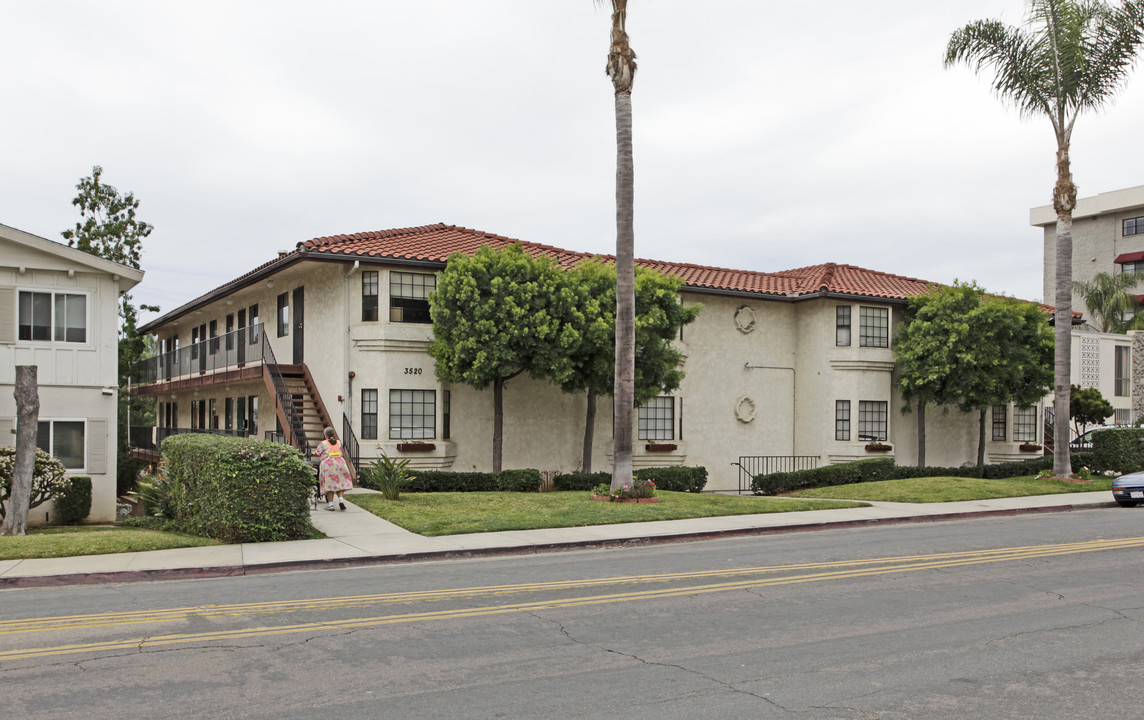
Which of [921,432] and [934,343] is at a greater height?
[934,343]

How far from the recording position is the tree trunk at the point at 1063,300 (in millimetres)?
27016

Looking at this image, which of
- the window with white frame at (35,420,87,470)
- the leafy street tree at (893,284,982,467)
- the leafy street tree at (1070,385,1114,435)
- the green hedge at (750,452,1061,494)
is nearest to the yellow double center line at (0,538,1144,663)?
the green hedge at (750,452,1061,494)

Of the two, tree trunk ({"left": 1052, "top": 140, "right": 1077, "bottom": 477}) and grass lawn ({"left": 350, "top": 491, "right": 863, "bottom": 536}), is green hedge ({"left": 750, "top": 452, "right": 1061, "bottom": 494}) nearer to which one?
tree trunk ({"left": 1052, "top": 140, "right": 1077, "bottom": 477})

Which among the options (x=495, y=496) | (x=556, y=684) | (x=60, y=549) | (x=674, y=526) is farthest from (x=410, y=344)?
(x=556, y=684)

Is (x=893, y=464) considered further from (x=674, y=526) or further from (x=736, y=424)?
(x=674, y=526)

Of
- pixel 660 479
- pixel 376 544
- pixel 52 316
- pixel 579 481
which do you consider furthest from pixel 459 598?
pixel 52 316

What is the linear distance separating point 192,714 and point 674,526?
11.5 m

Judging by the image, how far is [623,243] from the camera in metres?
20.1

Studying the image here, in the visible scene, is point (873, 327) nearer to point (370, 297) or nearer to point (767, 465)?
point (767, 465)

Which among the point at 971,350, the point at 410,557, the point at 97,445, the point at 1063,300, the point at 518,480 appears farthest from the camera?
the point at 971,350

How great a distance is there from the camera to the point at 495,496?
21.6 meters

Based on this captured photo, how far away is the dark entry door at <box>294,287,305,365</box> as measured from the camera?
28.2m

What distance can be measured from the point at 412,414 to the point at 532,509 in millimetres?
7675

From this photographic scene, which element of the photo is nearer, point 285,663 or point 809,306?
point 285,663
